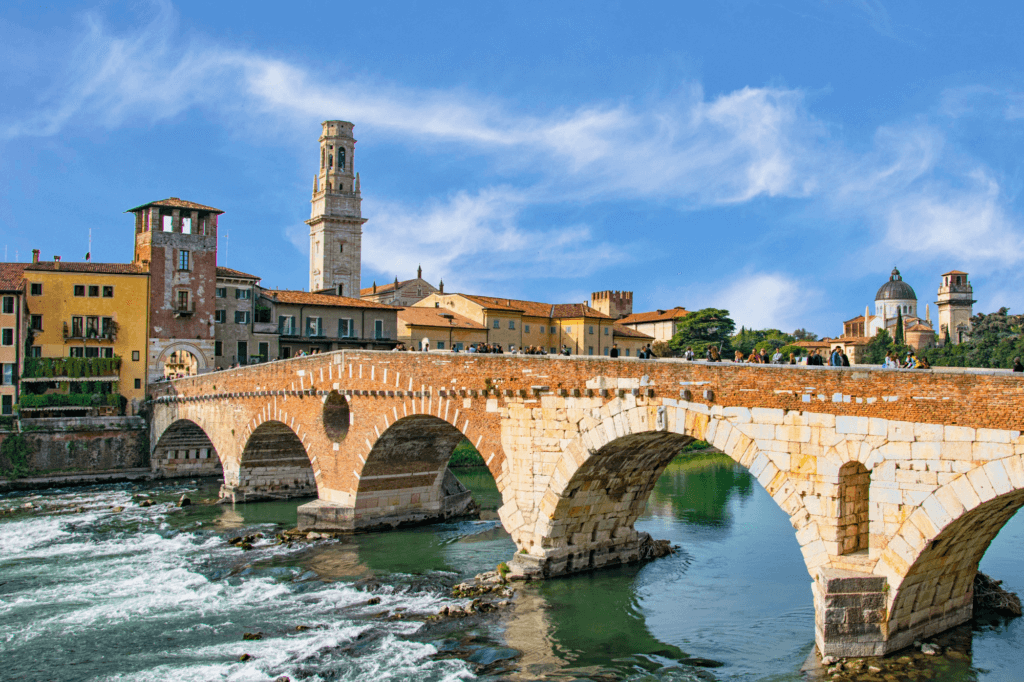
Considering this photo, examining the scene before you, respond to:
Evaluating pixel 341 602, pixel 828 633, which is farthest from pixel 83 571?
pixel 828 633

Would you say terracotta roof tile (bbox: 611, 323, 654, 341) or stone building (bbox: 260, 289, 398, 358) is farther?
terracotta roof tile (bbox: 611, 323, 654, 341)

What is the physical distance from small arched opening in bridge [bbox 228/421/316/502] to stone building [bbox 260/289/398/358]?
13297mm

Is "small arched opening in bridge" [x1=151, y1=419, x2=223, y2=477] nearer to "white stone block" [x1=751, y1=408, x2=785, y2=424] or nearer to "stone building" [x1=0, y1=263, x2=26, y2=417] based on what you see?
"stone building" [x1=0, y1=263, x2=26, y2=417]

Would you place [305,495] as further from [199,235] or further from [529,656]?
[529,656]

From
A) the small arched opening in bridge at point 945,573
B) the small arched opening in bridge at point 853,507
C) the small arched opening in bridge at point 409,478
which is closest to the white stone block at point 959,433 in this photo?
the small arched opening in bridge at point 945,573

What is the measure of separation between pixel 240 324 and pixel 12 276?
1090 cm

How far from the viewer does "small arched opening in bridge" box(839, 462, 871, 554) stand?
14.3 meters

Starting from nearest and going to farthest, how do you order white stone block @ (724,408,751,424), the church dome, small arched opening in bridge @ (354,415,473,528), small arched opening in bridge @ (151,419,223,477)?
1. white stone block @ (724,408,751,424)
2. small arched opening in bridge @ (354,415,473,528)
3. small arched opening in bridge @ (151,419,223,477)
4. the church dome

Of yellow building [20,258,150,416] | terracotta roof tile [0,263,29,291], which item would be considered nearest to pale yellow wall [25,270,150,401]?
yellow building [20,258,150,416]

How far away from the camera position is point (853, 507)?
14.5 m

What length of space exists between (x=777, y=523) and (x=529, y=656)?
13.6 meters

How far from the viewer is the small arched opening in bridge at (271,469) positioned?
33938 mm

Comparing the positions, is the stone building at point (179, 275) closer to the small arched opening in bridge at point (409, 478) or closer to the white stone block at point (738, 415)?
the small arched opening in bridge at point (409, 478)

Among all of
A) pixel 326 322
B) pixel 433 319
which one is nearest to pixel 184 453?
pixel 326 322
